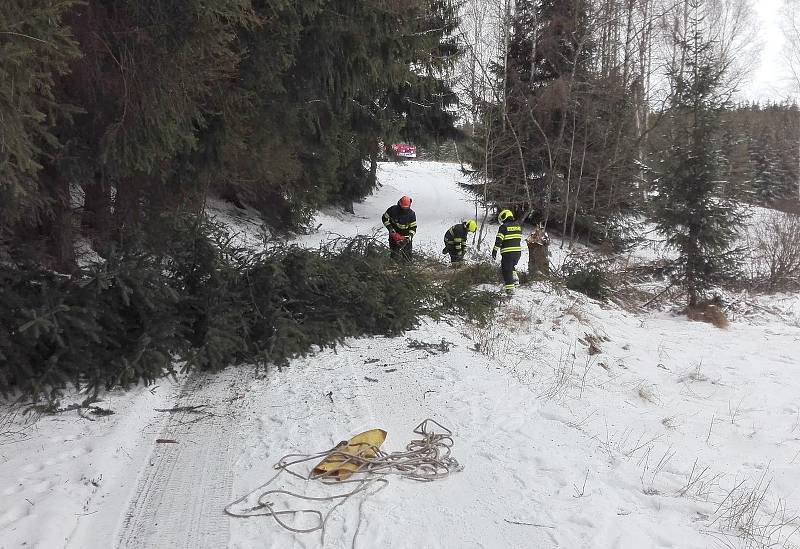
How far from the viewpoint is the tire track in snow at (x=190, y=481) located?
2992 millimetres

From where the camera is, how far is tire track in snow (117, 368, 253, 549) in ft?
9.82

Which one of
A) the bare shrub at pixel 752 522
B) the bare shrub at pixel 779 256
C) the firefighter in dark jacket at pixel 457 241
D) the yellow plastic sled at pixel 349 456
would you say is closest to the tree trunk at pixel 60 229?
the yellow plastic sled at pixel 349 456

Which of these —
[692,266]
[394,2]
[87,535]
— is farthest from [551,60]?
[87,535]

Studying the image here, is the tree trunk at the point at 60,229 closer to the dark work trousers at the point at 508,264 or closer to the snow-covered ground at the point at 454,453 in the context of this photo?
the snow-covered ground at the point at 454,453

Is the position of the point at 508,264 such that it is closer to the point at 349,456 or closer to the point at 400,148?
the point at 349,456

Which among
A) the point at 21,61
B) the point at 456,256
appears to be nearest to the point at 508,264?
the point at 456,256

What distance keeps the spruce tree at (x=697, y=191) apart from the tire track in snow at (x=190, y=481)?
39.0 ft

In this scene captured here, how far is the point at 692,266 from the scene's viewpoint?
41.5ft

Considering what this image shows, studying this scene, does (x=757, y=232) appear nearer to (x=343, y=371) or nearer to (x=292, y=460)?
(x=343, y=371)

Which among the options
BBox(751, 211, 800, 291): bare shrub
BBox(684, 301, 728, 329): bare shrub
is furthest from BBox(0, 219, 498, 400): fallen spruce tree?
BBox(751, 211, 800, 291): bare shrub

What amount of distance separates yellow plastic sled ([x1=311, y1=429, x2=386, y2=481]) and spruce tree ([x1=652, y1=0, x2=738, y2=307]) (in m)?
Answer: 11.3

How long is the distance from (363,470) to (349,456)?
0.14 meters

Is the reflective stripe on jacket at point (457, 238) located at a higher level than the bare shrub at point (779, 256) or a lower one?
higher

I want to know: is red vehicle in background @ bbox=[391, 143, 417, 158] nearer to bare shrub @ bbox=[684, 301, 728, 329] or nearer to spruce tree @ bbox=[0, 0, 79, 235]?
bare shrub @ bbox=[684, 301, 728, 329]
